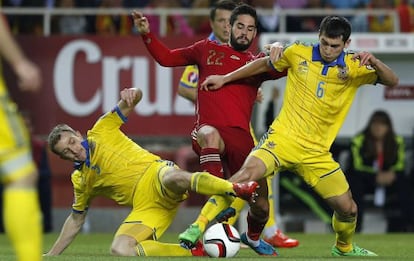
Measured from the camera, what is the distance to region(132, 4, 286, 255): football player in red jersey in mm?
10398

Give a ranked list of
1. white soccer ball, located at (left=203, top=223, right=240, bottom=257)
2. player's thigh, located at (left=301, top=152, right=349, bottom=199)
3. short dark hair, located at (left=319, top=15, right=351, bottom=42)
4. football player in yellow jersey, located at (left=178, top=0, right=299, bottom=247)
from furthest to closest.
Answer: football player in yellow jersey, located at (left=178, top=0, right=299, bottom=247) < player's thigh, located at (left=301, top=152, right=349, bottom=199) < short dark hair, located at (left=319, top=15, right=351, bottom=42) < white soccer ball, located at (left=203, top=223, right=240, bottom=257)

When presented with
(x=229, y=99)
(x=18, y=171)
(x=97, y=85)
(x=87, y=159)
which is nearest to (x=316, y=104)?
(x=229, y=99)

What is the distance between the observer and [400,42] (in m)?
16.8

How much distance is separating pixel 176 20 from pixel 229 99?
24.6 feet

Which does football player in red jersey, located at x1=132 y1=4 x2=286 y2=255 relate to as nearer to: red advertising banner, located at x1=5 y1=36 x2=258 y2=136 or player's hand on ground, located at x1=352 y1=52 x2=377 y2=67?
player's hand on ground, located at x1=352 y1=52 x2=377 y2=67

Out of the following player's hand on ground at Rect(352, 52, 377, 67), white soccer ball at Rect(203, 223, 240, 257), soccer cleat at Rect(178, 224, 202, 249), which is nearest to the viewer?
soccer cleat at Rect(178, 224, 202, 249)

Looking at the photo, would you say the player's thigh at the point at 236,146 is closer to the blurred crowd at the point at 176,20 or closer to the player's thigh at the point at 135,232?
the player's thigh at the point at 135,232

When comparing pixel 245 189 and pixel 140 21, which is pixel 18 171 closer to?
pixel 245 189

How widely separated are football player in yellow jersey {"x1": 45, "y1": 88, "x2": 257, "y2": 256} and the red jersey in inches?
22.3

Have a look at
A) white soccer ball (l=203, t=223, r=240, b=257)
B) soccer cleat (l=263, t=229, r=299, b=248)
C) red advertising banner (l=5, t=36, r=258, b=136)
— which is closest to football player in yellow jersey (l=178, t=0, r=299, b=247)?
soccer cleat (l=263, t=229, r=299, b=248)

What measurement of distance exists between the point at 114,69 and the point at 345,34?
27.0 feet

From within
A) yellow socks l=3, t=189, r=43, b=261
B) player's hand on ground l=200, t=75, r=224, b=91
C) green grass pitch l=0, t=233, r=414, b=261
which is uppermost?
player's hand on ground l=200, t=75, r=224, b=91

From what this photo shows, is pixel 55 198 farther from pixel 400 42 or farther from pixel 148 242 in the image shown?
pixel 148 242

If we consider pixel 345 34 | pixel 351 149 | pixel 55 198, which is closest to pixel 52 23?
pixel 55 198
